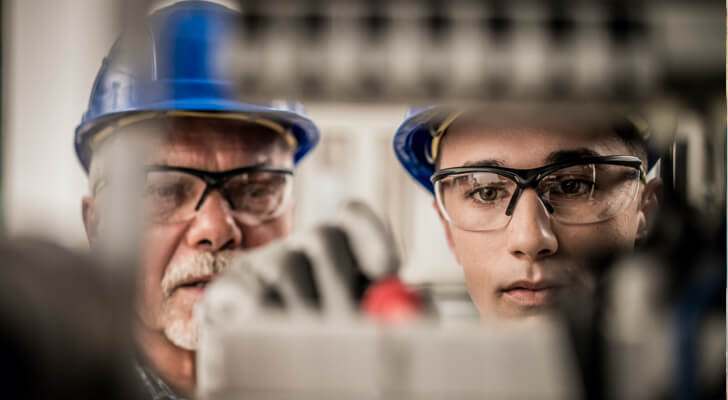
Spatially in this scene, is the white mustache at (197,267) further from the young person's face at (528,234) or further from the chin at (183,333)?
the young person's face at (528,234)

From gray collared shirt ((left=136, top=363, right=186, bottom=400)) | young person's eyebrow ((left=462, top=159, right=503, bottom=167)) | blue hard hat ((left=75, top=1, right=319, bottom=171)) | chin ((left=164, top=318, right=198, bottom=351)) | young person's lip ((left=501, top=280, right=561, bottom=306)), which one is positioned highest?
blue hard hat ((left=75, top=1, right=319, bottom=171))

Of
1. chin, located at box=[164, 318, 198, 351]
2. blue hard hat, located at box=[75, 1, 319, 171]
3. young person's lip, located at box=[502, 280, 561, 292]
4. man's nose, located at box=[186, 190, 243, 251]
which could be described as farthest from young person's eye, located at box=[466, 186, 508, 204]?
chin, located at box=[164, 318, 198, 351]

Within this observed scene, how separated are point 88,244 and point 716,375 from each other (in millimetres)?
773

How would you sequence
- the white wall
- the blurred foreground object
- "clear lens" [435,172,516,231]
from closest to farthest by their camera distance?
the blurred foreground object < the white wall < "clear lens" [435,172,516,231]

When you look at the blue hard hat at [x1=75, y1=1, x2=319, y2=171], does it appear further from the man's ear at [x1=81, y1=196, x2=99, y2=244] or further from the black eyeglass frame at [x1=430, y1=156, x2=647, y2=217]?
the black eyeglass frame at [x1=430, y1=156, x2=647, y2=217]

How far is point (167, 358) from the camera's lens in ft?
3.04

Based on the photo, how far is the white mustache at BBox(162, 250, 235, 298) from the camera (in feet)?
2.85

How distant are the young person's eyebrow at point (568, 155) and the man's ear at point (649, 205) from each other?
0.27ft

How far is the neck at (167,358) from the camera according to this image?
2.99 feet

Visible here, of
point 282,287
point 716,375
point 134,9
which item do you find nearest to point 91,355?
point 282,287

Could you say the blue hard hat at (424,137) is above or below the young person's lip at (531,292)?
above

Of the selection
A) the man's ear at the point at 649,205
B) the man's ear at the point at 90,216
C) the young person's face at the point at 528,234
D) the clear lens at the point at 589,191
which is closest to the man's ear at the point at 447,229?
the young person's face at the point at 528,234

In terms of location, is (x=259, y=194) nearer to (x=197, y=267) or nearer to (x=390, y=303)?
(x=197, y=267)

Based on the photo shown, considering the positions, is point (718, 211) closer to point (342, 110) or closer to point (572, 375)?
point (572, 375)
